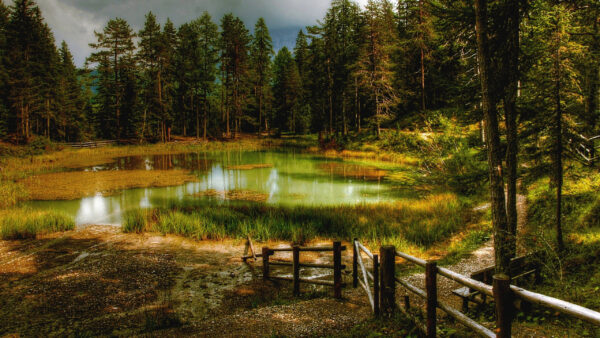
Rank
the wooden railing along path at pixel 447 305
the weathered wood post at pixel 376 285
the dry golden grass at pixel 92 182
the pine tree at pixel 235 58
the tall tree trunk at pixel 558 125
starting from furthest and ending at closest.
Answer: the pine tree at pixel 235 58 → the dry golden grass at pixel 92 182 → the tall tree trunk at pixel 558 125 → the weathered wood post at pixel 376 285 → the wooden railing along path at pixel 447 305

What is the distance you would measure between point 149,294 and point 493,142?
28.6 ft

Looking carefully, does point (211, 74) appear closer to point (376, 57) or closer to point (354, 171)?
point (376, 57)

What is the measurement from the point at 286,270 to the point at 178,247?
4370 millimetres

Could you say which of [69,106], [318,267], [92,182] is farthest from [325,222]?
[69,106]

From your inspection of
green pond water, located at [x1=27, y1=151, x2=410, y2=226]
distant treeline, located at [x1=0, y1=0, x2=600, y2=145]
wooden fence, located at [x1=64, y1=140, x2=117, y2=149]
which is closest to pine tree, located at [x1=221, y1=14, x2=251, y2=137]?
distant treeline, located at [x1=0, y1=0, x2=600, y2=145]

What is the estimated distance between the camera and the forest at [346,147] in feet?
23.2

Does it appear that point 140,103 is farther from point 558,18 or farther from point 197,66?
point 558,18

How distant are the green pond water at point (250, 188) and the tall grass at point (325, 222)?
253 centimetres

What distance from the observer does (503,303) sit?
3.12 meters

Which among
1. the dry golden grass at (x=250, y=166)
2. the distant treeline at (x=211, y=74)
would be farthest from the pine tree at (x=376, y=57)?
the dry golden grass at (x=250, y=166)

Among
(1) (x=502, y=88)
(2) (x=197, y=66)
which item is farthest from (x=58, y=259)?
(2) (x=197, y=66)

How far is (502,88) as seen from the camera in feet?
23.2

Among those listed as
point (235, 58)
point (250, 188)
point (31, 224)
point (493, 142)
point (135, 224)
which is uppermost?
point (235, 58)

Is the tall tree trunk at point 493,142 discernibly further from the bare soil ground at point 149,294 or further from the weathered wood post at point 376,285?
the bare soil ground at point 149,294
